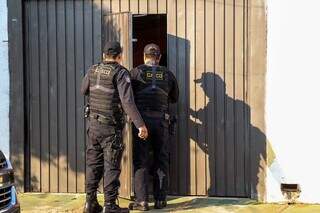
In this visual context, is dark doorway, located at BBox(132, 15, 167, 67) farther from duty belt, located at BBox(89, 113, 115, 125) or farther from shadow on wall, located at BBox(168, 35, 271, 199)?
duty belt, located at BBox(89, 113, 115, 125)

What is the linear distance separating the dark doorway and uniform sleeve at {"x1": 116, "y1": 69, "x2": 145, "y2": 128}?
160cm

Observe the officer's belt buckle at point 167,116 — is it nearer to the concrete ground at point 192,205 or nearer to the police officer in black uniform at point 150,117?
the police officer in black uniform at point 150,117

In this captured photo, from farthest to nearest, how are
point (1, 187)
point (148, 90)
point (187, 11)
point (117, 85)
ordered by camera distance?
point (187, 11), point (148, 90), point (117, 85), point (1, 187)

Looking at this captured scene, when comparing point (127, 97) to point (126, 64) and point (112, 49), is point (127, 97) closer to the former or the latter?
point (112, 49)

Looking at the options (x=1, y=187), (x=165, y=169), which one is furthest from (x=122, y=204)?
(x=1, y=187)

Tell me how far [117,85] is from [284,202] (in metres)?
2.58

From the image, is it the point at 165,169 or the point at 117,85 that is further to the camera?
the point at 165,169

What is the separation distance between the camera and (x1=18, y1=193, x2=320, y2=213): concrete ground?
291 inches

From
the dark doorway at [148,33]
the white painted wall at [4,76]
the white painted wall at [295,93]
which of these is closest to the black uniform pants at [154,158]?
the dark doorway at [148,33]

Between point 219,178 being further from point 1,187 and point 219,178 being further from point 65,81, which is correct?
point 1,187

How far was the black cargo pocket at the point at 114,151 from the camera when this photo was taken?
22.4 ft

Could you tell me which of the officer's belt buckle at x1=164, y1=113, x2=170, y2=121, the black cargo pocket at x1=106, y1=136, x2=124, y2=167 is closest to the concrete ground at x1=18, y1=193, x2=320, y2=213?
the black cargo pocket at x1=106, y1=136, x2=124, y2=167

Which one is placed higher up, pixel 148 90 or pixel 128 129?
pixel 148 90

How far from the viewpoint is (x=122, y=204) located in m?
7.61
